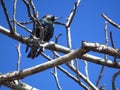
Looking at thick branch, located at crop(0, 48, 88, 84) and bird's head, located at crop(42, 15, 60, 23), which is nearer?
thick branch, located at crop(0, 48, 88, 84)

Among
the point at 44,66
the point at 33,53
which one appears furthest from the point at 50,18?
the point at 44,66

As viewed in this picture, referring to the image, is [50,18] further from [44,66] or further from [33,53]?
[44,66]

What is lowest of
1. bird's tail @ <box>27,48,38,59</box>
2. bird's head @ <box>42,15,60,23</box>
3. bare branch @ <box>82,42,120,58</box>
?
bare branch @ <box>82,42,120,58</box>

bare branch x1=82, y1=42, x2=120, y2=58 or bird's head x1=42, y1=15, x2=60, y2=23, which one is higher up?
bird's head x1=42, y1=15, x2=60, y2=23

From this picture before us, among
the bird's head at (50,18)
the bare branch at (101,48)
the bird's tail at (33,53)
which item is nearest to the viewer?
the bare branch at (101,48)

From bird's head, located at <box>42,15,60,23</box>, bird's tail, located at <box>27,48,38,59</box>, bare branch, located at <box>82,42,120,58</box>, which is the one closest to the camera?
bare branch, located at <box>82,42,120,58</box>

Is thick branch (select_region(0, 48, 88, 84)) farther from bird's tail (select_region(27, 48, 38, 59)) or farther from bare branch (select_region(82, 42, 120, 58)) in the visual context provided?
bird's tail (select_region(27, 48, 38, 59))

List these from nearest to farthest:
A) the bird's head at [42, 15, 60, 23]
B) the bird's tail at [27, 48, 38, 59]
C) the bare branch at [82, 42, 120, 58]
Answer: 1. the bare branch at [82, 42, 120, 58]
2. the bird's tail at [27, 48, 38, 59]
3. the bird's head at [42, 15, 60, 23]

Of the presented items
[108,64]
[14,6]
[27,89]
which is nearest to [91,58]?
[108,64]

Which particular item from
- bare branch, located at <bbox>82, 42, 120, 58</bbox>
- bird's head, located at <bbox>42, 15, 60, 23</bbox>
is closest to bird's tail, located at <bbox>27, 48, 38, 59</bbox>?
bird's head, located at <bbox>42, 15, 60, 23</bbox>

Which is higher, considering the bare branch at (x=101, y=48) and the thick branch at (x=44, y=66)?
the bare branch at (x=101, y=48)

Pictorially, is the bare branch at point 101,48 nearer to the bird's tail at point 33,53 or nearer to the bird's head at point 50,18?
the bird's tail at point 33,53

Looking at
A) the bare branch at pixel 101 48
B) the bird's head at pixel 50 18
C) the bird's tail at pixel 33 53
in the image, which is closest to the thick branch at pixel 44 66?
the bare branch at pixel 101 48

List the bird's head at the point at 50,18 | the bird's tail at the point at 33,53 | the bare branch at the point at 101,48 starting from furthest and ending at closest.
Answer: the bird's head at the point at 50,18 < the bird's tail at the point at 33,53 < the bare branch at the point at 101,48
